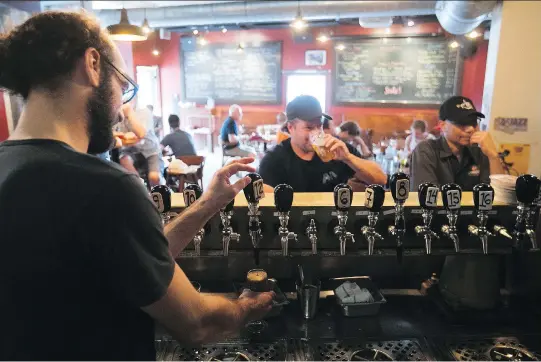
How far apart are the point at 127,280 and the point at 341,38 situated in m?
8.18

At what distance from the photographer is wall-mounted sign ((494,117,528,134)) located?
378 cm

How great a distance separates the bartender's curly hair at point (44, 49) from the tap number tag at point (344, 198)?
860 millimetres

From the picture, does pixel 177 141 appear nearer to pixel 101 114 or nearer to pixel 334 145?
pixel 334 145

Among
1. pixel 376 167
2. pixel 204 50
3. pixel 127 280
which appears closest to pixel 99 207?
pixel 127 280

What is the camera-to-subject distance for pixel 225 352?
1372 millimetres

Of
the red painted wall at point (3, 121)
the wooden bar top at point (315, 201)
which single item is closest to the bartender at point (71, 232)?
the wooden bar top at point (315, 201)

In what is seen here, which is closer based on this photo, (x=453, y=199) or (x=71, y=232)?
(x=71, y=232)

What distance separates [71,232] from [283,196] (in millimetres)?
776

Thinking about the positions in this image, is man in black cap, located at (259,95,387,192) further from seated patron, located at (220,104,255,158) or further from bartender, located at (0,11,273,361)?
seated patron, located at (220,104,255,158)

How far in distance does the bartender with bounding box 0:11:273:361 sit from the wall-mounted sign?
3.76 m

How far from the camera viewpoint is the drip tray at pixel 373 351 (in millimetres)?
1323

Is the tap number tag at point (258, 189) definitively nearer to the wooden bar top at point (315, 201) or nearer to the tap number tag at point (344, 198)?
the wooden bar top at point (315, 201)

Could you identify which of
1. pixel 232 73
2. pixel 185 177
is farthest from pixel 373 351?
pixel 232 73

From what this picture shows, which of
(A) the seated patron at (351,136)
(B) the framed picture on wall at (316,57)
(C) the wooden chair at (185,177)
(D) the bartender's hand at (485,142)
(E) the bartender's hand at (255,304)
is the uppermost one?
(B) the framed picture on wall at (316,57)
